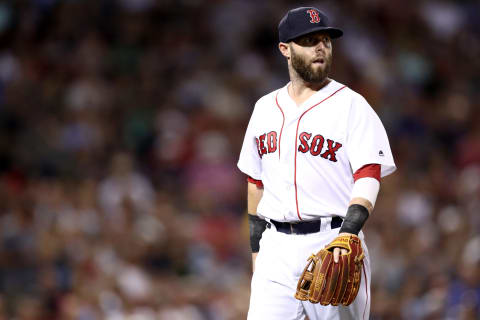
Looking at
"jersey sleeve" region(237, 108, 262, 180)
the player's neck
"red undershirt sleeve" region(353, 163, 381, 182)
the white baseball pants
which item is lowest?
the white baseball pants

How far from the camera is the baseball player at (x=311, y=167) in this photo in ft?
12.1

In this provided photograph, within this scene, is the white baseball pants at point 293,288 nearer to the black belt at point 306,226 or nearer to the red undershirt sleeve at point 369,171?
the black belt at point 306,226

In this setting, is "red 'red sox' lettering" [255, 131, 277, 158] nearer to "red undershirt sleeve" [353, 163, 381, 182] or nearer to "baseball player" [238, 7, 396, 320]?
"baseball player" [238, 7, 396, 320]

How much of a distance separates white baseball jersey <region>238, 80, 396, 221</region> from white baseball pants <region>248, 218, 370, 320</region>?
12cm

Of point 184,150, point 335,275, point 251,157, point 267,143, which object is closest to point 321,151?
point 267,143

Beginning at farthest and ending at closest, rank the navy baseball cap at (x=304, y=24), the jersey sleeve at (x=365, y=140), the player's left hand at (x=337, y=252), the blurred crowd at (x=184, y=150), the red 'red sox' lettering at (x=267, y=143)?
the blurred crowd at (x=184, y=150)
the red 'red sox' lettering at (x=267, y=143)
the navy baseball cap at (x=304, y=24)
the jersey sleeve at (x=365, y=140)
the player's left hand at (x=337, y=252)

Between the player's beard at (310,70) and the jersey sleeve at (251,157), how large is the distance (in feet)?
1.20

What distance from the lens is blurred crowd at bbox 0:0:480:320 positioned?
24.7 feet

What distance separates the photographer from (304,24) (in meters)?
3.76

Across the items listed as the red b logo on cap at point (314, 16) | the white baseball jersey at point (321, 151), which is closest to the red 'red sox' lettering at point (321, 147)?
the white baseball jersey at point (321, 151)

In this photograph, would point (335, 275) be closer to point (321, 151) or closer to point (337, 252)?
point (337, 252)

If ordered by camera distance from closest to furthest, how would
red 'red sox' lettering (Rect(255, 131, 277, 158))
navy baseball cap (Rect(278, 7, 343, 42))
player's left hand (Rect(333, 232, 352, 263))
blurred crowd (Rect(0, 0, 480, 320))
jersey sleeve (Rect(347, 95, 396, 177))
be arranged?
1. player's left hand (Rect(333, 232, 352, 263))
2. jersey sleeve (Rect(347, 95, 396, 177))
3. navy baseball cap (Rect(278, 7, 343, 42))
4. red 'red sox' lettering (Rect(255, 131, 277, 158))
5. blurred crowd (Rect(0, 0, 480, 320))

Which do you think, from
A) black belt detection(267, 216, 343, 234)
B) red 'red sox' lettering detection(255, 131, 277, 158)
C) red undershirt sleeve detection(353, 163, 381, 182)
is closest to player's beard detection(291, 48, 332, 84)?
red 'red sox' lettering detection(255, 131, 277, 158)

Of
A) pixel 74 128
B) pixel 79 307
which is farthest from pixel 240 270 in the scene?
pixel 74 128
